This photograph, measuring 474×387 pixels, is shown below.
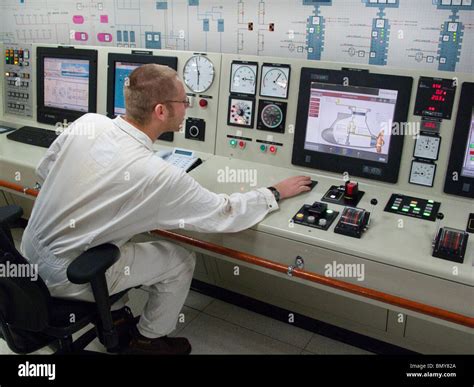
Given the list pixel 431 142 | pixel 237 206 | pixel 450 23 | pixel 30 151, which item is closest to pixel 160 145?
pixel 30 151

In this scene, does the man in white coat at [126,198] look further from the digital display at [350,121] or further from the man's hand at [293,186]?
the digital display at [350,121]

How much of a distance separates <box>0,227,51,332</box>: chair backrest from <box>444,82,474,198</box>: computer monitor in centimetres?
161

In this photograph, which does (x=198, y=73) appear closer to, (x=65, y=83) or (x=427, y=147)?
(x=65, y=83)

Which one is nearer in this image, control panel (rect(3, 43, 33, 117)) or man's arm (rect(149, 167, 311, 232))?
man's arm (rect(149, 167, 311, 232))

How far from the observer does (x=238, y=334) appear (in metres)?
2.35

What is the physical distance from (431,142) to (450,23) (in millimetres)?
660

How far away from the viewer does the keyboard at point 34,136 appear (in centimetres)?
269

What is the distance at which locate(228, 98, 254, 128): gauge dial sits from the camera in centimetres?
229

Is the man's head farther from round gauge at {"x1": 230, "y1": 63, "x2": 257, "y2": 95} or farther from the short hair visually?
round gauge at {"x1": 230, "y1": 63, "x2": 257, "y2": 95}

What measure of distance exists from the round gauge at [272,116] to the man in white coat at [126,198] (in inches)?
17.7

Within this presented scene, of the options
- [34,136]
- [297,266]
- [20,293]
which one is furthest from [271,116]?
[34,136]

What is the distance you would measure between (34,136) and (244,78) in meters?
1.34

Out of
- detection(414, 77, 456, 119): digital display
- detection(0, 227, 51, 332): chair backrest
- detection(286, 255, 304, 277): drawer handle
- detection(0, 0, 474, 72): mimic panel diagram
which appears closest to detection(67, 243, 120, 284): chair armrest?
detection(0, 227, 51, 332): chair backrest

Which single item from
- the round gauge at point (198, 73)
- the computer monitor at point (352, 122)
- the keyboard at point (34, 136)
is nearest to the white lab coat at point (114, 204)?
the computer monitor at point (352, 122)
